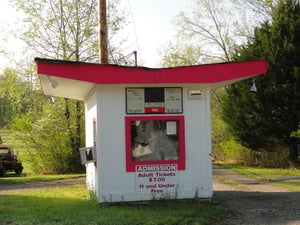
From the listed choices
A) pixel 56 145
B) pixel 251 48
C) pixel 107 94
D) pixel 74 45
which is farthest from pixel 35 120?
pixel 107 94

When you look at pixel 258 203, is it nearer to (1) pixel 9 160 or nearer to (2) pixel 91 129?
(2) pixel 91 129

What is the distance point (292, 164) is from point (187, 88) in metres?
13.9

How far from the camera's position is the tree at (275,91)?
22469 mm

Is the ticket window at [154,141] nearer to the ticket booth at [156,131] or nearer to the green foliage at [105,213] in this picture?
the ticket booth at [156,131]

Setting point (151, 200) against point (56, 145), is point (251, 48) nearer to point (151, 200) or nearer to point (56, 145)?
point (56, 145)

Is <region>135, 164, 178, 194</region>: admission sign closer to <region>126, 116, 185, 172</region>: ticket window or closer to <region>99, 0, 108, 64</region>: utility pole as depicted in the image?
<region>126, 116, 185, 172</region>: ticket window

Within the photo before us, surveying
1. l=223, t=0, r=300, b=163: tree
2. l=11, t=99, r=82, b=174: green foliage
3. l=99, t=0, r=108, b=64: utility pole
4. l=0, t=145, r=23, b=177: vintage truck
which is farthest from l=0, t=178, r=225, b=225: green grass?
l=0, t=145, r=23, b=177: vintage truck

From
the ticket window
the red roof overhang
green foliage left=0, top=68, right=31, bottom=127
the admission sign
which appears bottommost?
the admission sign

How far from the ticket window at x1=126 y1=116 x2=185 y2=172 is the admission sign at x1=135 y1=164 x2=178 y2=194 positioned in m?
0.11

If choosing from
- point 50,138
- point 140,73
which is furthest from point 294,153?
point 140,73

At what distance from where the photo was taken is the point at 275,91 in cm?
2244

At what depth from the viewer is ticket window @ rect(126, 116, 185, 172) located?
10.8 meters

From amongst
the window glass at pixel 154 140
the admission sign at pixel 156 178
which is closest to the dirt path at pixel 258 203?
the admission sign at pixel 156 178

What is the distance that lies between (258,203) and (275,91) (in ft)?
39.4
